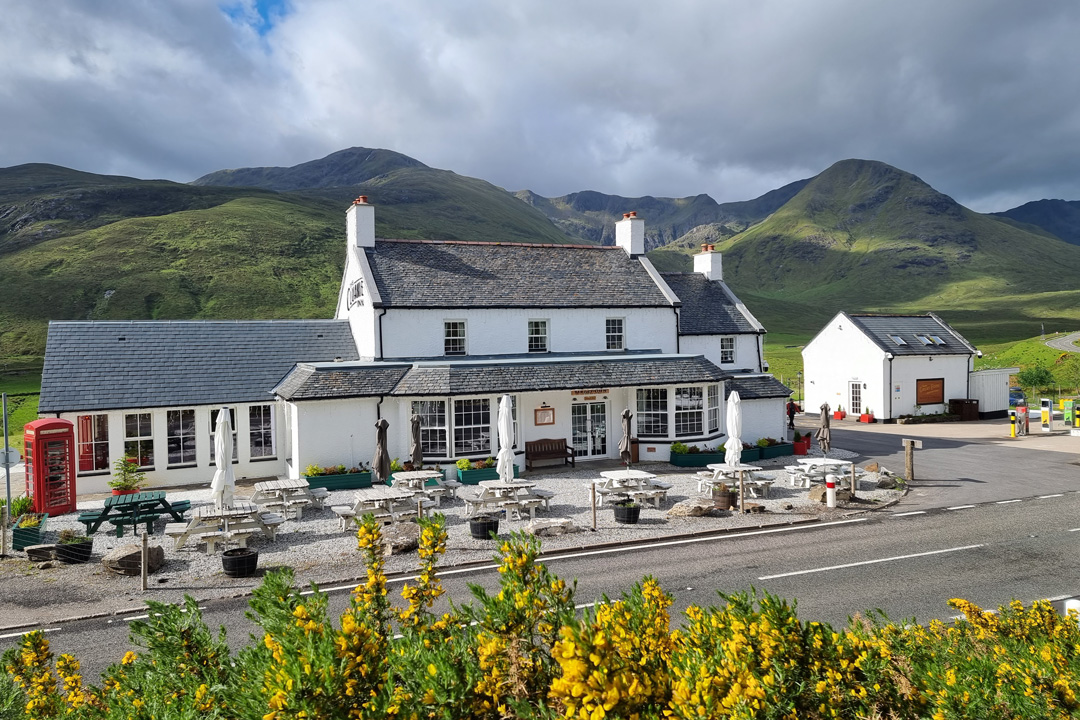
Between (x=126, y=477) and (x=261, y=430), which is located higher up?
(x=261, y=430)

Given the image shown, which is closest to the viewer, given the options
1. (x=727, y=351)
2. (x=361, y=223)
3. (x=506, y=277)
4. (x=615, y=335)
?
(x=361, y=223)

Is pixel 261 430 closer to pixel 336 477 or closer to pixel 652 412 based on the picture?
pixel 336 477

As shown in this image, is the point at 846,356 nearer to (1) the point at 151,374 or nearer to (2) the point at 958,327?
(1) the point at 151,374

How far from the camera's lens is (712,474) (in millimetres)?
21984

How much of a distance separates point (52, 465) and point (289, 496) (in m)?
6.93

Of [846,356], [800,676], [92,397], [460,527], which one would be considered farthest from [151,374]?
[846,356]

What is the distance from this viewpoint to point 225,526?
15.9 metres

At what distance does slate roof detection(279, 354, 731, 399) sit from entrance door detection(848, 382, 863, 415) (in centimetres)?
→ 1754

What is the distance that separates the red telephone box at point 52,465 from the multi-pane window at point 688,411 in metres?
20.7

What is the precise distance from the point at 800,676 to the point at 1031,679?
6.22ft

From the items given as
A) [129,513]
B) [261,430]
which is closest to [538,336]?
[261,430]

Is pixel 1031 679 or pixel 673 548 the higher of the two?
pixel 1031 679

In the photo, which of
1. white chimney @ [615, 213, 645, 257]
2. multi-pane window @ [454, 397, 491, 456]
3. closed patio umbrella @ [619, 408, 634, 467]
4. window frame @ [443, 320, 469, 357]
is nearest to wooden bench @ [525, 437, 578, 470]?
multi-pane window @ [454, 397, 491, 456]

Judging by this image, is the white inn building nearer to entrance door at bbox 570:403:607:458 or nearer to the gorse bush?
entrance door at bbox 570:403:607:458
